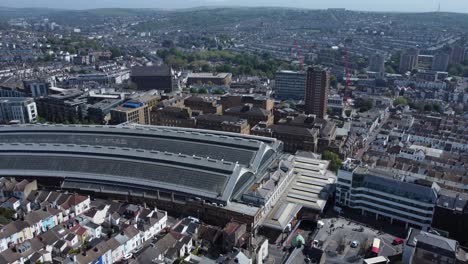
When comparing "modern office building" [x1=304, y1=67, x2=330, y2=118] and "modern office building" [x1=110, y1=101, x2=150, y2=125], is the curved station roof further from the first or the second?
"modern office building" [x1=304, y1=67, x2=330, y2=118]

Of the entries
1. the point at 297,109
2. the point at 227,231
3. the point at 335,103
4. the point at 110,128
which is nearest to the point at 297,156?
the point at 227,231

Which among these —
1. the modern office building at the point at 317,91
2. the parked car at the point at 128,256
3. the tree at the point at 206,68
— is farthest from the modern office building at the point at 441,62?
the parked car at the point at 128,256

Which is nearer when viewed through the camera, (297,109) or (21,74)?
(297,109)

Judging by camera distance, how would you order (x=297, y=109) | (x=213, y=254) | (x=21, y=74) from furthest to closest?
(x=21, y=74), (x=297, y=109), (x=213, y=254)

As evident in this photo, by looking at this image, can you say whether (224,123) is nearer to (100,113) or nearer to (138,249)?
(100,113)

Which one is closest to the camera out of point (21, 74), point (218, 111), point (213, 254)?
point (213, 254)

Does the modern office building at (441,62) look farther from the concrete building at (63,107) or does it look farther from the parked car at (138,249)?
the parked car at (138,249)

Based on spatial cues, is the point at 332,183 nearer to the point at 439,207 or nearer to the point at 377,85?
the point at 439,207
